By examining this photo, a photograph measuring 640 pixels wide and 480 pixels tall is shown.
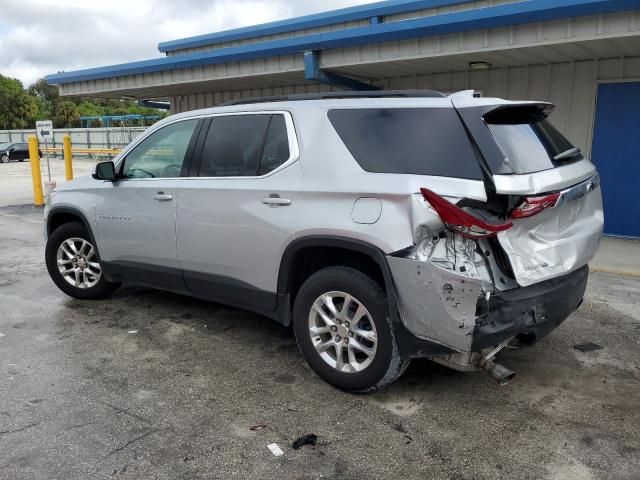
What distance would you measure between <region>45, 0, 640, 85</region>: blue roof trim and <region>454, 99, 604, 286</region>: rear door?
3333mm

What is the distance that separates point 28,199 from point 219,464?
A: 48.5 feet

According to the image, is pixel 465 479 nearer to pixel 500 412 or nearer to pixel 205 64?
pixel 500 412

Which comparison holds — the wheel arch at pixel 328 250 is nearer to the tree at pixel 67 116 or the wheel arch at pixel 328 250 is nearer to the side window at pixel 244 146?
the side window at pixel 244 146

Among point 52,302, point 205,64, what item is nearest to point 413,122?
point 52,302

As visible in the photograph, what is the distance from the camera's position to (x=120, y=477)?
2.78 metres

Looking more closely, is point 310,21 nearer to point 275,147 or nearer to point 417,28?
point 417,28

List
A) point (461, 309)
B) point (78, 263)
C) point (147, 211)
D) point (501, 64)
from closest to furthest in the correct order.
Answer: point (461, 309)
point (147, 211)
point (78, 263)
point (501, 64)

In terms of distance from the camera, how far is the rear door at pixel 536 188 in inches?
122

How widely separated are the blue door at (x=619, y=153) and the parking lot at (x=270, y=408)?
3.78 m

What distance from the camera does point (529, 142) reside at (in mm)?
3408

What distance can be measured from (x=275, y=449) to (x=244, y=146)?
221 centimetres

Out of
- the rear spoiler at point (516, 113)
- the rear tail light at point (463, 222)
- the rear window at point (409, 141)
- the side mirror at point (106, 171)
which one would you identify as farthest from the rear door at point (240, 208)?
the rear spoiler at point (516, 113)

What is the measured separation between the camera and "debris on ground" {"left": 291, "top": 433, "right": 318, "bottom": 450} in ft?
10.0

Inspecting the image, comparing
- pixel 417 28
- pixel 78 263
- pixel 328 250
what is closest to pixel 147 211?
pixel 78 263
